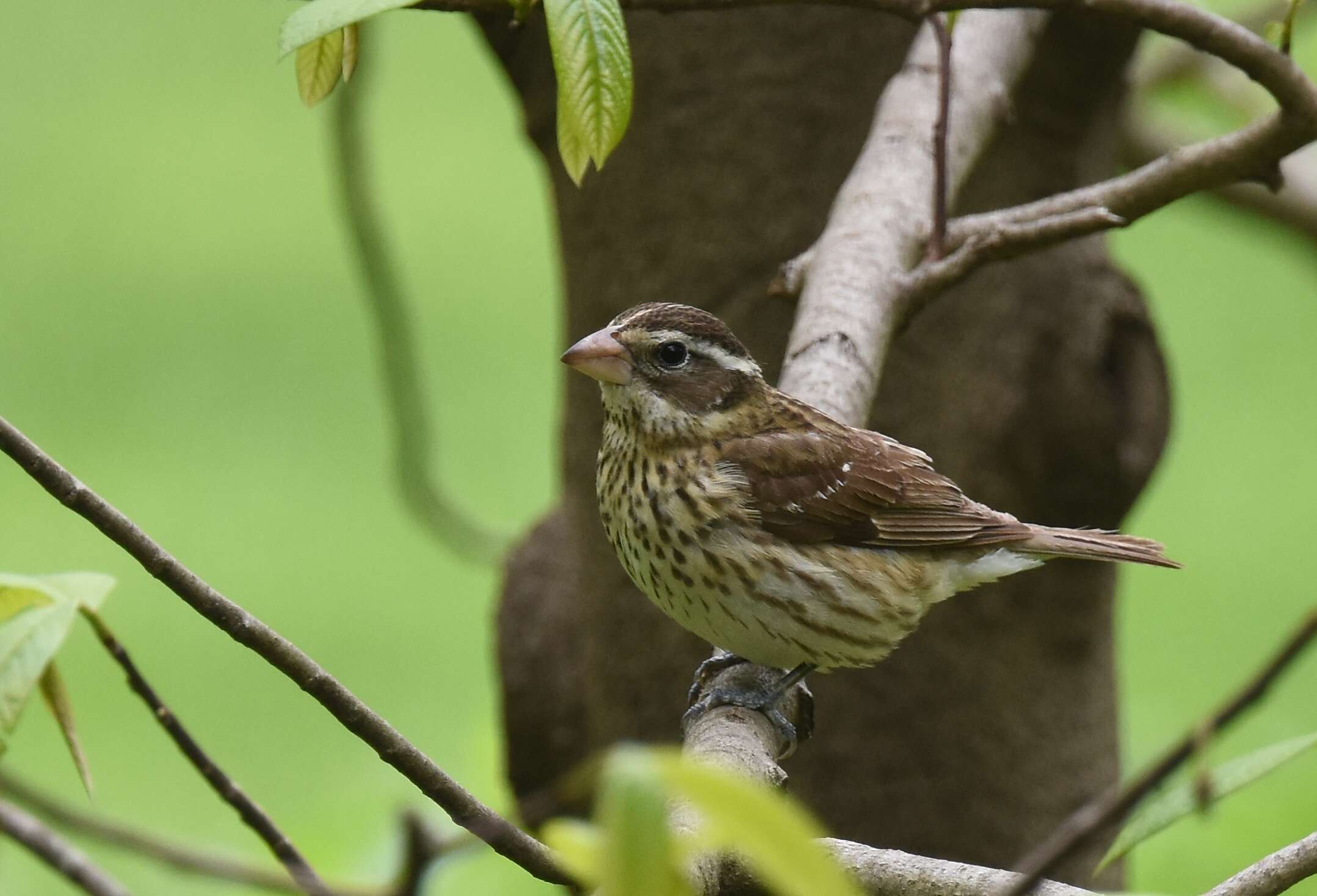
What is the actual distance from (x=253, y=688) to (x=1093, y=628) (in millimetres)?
5555

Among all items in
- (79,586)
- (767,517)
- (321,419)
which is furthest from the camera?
(321,419)

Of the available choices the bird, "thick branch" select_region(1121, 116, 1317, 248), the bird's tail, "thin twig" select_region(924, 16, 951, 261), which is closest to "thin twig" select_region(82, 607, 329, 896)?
the bird

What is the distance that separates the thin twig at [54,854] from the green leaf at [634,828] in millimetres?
690

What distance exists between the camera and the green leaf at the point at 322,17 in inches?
71.5

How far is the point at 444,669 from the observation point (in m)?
8.50

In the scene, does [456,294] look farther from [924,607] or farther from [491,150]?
[924,607]

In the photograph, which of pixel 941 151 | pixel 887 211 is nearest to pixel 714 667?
pixel 887 211

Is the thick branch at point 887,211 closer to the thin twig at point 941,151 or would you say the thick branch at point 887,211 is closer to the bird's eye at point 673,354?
the thin twig at point 941,151

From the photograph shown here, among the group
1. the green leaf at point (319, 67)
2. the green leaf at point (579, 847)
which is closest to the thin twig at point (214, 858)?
the green leaf at point (579, 847)

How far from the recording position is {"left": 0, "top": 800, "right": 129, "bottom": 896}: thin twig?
1.47 m

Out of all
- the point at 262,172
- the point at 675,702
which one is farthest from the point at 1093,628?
the point at 262,172

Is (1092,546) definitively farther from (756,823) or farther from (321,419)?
(321,419)

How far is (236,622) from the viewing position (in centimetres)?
158

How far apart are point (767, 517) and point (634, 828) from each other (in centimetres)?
212
